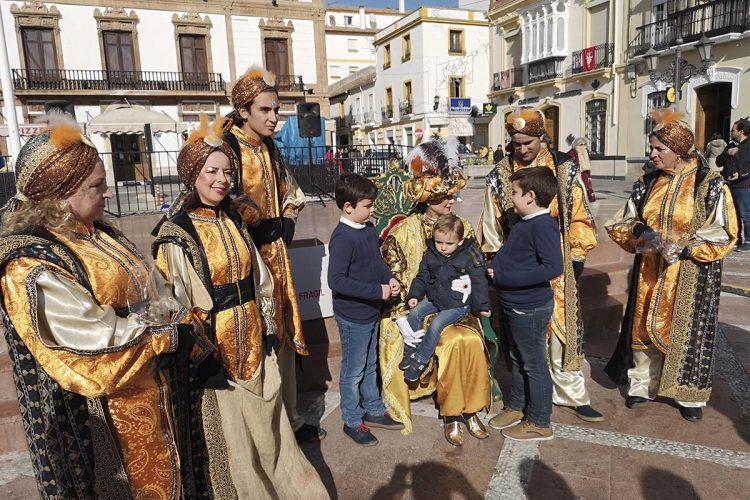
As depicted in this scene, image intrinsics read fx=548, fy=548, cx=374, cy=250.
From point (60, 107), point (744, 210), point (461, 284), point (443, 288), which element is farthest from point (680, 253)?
point (744, 210)

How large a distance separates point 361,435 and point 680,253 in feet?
7.27

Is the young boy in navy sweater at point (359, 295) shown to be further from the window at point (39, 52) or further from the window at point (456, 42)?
the window at point (456, 42)

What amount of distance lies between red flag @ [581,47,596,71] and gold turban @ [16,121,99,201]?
79.0ft

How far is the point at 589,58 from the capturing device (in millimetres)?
22750

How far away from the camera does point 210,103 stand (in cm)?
2577

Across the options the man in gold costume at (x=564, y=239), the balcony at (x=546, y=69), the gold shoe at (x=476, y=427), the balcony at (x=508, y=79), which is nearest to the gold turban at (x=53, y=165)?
the man in gold costume at (x=564, y=239)

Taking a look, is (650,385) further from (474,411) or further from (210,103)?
(210,103)

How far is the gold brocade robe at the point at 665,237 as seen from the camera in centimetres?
325

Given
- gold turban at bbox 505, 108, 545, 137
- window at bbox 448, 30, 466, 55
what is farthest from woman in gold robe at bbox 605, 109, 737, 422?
window at bbox 448, 30, 466, 55

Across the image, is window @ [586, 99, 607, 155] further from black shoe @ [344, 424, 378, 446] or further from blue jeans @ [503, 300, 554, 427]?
black shoe @ [344, 424, 378, 446]

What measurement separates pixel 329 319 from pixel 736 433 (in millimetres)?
2660

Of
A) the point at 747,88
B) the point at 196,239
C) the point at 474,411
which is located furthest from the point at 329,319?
the point at 747,88

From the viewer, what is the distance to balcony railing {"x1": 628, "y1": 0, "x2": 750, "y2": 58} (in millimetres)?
16750

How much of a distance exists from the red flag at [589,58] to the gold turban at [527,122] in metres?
21.9
